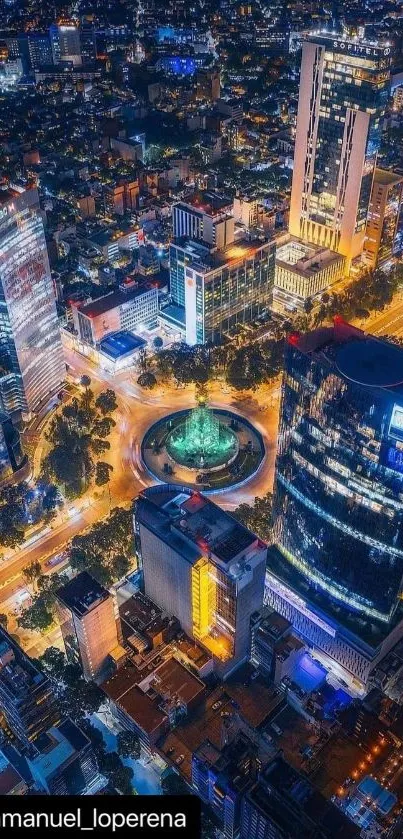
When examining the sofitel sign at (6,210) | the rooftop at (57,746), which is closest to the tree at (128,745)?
the rooftop at (57,746)

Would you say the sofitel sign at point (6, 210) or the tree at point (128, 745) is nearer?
the tree at point (128, 745)

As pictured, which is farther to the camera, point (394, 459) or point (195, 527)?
point (195, 527)

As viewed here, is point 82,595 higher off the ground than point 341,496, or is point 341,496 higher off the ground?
point 341,496

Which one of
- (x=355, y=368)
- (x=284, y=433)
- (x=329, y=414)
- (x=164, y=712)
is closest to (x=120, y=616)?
(x=164, y=712)

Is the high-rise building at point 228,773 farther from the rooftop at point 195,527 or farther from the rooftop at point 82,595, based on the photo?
the rooftop at point 82,595

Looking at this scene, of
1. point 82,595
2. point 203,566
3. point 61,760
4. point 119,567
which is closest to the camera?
point 61,760

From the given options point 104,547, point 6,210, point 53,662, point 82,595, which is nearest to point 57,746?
point 82,595

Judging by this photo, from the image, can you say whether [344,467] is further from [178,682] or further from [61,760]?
[61,760]
